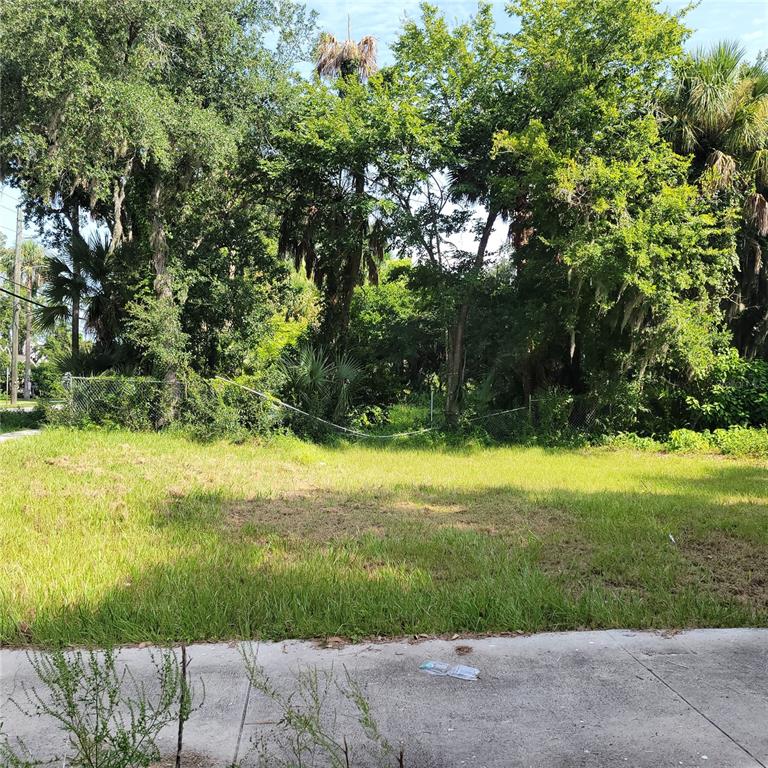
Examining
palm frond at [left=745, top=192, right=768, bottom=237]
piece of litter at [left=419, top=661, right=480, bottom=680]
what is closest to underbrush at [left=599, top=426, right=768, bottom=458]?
palm frond at [left=745, top=192, right=768, bottom=237]

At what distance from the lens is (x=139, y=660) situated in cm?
367

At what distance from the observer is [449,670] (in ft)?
11.6

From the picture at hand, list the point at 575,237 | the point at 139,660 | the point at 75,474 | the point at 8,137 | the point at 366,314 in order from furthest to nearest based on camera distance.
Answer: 1. the point at 366,314
2. the point at 575,237
3. the point at 8,137
4. the point at 75,474
5. the point at 139,660

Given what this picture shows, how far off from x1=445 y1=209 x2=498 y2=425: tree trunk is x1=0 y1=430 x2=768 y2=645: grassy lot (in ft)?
18.9


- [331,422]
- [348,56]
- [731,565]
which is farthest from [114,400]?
[731,565]

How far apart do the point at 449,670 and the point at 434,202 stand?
14396mm

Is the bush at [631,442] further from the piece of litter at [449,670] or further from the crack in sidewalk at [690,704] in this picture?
the piece of litter at [449,670]

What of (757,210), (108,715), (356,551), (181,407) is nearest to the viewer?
(108,715)

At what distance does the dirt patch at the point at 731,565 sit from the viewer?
4.89 meters

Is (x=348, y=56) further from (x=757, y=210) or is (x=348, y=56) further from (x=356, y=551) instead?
(x=356, y=551)

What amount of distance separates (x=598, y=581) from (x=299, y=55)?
14703 millimetres

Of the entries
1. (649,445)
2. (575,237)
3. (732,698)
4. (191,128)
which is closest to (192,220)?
(191,128)

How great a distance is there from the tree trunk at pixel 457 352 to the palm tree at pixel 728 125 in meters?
4.99

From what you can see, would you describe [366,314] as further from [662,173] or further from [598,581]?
[598,581]
